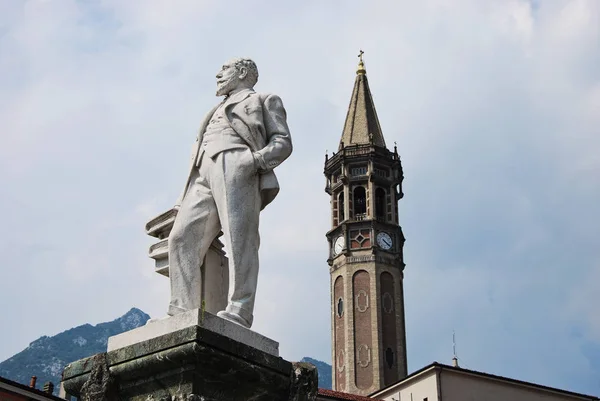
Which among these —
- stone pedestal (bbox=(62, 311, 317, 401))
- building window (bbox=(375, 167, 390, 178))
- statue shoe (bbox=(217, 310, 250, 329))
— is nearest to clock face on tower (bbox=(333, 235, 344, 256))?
building window (bbox=(375, 167, 390, 178))

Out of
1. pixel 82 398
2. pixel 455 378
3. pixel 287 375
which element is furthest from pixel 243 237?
pixel 455 378

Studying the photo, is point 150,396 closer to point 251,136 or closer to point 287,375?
point 287,375

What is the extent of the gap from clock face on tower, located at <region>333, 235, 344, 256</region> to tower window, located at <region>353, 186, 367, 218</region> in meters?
2.49

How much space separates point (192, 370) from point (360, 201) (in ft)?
266

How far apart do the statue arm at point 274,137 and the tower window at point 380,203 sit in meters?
78.2

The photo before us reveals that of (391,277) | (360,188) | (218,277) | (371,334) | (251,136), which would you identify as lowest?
(218,277)

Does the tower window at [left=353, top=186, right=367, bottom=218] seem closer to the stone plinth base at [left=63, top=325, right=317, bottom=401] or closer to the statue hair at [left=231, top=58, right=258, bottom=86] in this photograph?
the statue hair at [left=231, top=58, right=258, bottom=86]

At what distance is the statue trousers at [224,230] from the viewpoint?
281 inches

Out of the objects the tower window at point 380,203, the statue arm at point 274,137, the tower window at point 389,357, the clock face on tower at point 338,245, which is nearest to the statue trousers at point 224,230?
the statue arm at point 274,137

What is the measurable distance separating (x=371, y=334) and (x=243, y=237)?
249ft

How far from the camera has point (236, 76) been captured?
7.96m

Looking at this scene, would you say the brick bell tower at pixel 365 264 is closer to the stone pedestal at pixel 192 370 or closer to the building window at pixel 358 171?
the building window at pixel 358 171

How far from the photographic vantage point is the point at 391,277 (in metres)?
85.7

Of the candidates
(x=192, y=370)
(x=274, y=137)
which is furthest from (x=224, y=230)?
(x=192, y=370)
